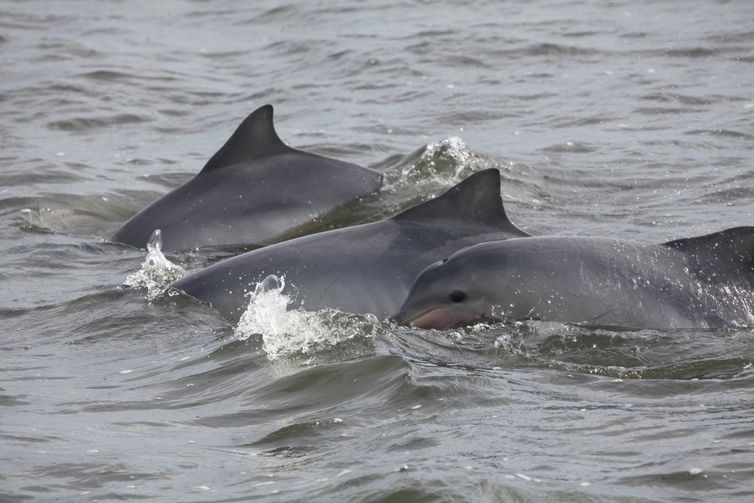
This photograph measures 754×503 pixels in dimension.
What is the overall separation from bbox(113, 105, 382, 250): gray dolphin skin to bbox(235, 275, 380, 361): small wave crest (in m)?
2.55

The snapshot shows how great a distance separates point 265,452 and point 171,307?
9.87ft

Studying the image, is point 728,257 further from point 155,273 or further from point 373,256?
point 155,273

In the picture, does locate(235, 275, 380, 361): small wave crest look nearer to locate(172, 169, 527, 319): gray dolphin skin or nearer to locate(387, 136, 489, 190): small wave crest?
locate(172, 169, 527, 319): gray dolphin skin

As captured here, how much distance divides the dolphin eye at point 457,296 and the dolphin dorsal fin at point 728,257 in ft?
4.52

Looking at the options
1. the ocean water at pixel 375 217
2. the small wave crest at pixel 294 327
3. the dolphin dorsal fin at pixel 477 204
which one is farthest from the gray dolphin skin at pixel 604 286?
the dolphin dorsal fin at pixel 477 204

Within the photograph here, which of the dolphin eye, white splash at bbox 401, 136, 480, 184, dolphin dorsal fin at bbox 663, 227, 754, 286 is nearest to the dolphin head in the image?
the dolphin eye

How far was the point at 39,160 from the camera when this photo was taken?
596 inches

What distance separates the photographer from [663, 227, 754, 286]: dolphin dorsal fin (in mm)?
7793

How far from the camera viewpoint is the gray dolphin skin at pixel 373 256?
856 cm

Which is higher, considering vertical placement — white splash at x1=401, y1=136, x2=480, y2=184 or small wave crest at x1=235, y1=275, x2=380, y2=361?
white splash at x1=401, y1=136, x2=480, y2=184

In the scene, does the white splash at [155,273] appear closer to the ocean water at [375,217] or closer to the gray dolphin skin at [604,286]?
the ocean water at [375,217]

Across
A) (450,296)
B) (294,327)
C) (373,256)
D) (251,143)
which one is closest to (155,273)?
(251,143)

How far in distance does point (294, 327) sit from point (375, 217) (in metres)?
3.77

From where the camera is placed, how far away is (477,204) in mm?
8766
